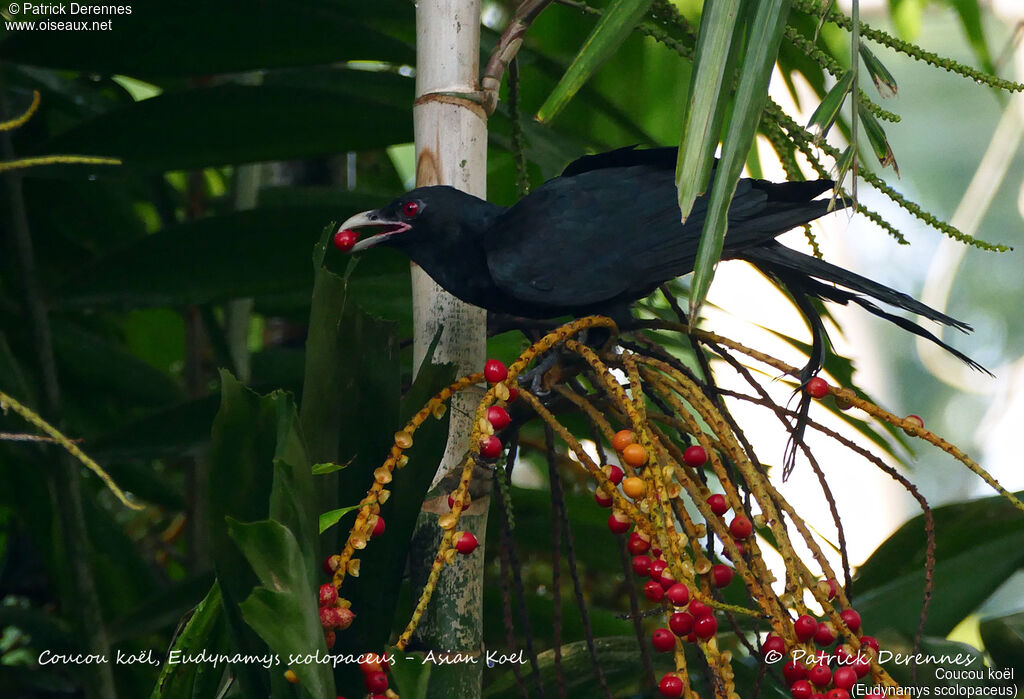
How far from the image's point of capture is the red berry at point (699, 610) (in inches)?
17.2

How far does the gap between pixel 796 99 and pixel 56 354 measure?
2.92 feet

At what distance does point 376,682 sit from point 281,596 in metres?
0.11

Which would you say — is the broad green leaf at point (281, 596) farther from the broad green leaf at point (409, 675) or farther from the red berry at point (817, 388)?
the red berry at point (817, 388)

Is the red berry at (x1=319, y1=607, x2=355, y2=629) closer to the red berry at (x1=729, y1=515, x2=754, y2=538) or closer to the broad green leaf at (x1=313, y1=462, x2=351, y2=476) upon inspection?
the broad green leaf at (x1=313, y1=462, x2=351, y2=476)

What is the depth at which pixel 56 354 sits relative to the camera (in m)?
1.08

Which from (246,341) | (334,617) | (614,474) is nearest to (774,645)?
(614,474)

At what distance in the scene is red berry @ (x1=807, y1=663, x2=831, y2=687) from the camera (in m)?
0.46

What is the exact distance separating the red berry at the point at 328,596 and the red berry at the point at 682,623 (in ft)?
0.55

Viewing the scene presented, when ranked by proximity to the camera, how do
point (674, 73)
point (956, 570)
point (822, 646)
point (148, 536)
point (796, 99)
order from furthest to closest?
point (148, 536), point (674, 73), point (796, 99), point (956, 570), point (822, 646)

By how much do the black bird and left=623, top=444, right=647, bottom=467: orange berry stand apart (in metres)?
0.24

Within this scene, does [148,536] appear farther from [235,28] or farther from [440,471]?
[440,471]

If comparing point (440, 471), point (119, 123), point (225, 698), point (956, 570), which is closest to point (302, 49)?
point (119, 123)

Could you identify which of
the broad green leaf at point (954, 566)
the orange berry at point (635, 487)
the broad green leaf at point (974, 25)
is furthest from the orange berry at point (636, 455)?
the broad green leaf at point (974, 25)

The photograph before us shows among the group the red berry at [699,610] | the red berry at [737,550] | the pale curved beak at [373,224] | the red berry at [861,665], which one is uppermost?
the pale curved beak at [373,224]
